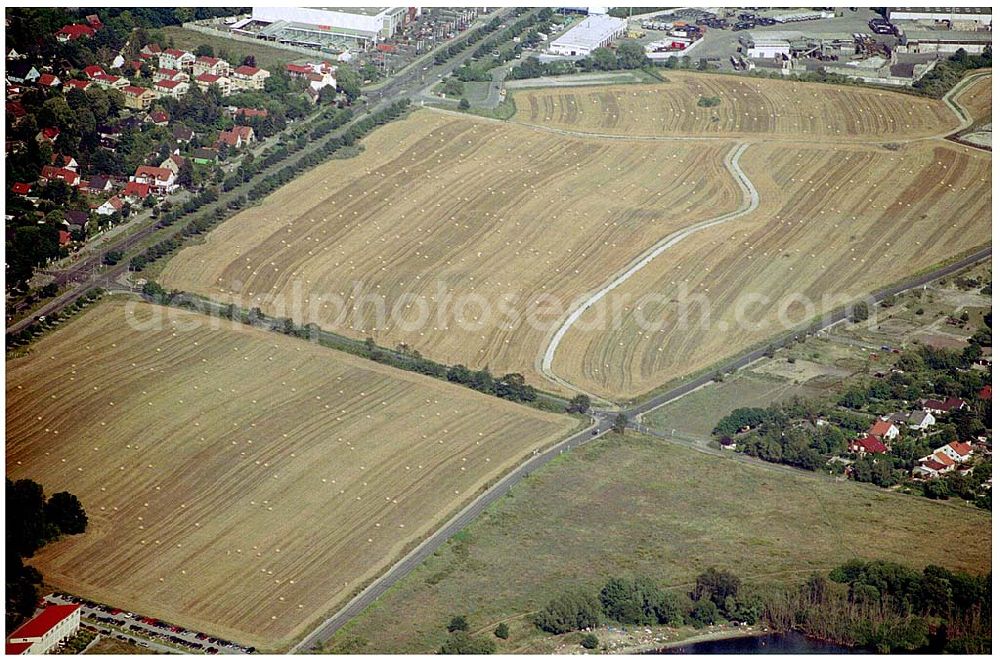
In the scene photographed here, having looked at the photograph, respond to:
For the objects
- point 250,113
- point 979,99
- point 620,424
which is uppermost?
point 250,113

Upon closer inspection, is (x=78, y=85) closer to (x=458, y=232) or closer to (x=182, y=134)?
(x=182, y=134)

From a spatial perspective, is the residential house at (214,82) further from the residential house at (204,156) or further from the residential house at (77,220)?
the residential house at (77,220)

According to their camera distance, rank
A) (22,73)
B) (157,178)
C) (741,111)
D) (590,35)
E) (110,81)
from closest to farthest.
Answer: (157,178) < (22,73) < (110,81) < (741,111) < (590,35)

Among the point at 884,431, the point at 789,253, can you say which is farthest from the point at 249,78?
the point at 884,431

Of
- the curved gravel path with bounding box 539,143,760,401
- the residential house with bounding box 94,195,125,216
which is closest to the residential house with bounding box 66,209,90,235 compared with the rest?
the residential house with bounding box 94,195,125,216

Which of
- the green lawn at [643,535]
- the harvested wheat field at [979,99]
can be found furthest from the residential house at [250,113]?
the harvested wheat field at [979,99]

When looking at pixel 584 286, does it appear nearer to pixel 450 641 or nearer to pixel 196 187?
pixel 196 187
